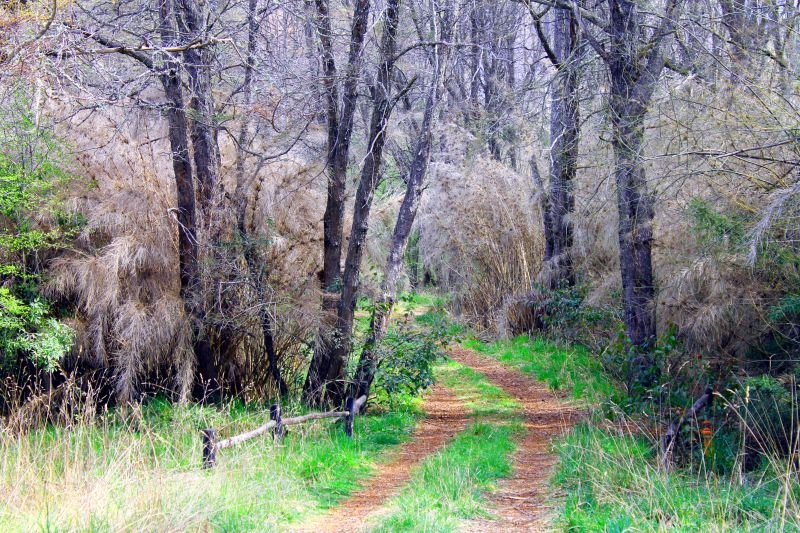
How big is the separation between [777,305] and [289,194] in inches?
308

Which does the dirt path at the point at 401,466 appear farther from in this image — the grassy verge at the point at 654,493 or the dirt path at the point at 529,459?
the grassy verge at the point at 654,493

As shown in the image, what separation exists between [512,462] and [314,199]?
→ 6148 millimetres

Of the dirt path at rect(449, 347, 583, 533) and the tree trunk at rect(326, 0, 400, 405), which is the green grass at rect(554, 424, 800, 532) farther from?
the tree trunk at rect(326, 0, 400, 405)

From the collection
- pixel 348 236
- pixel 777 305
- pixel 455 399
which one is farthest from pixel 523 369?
pixel 777 305

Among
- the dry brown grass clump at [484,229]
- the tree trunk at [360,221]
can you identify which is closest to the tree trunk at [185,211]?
the tree trunk at [360,221]

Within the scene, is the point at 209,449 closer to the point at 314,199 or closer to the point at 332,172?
the point at 332,172

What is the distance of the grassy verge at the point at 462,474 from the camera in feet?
21.9

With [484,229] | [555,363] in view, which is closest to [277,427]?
[555,363]

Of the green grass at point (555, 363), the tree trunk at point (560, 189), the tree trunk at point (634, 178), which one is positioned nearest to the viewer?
the tree trunk at point (634, 178)

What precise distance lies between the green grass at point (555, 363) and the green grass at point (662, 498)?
4.02 meters

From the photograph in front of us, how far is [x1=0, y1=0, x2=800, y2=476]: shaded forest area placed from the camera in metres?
8.85

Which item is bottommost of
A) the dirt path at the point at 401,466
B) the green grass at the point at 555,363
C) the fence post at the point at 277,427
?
the dirt path at the point at 401,466

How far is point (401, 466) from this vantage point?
9758 millimetres

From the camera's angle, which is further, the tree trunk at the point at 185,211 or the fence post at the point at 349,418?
the tree trunk at the point at 185,211
